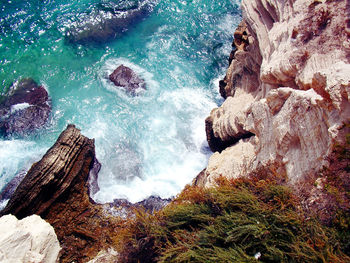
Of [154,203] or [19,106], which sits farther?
[19,106]

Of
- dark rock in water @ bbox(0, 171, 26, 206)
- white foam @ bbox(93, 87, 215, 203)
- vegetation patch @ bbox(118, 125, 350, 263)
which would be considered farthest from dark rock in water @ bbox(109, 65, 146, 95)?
vegetation patch @ bbox(118, 125, 350, 263)

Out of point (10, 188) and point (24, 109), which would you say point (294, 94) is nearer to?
point (10, 188)

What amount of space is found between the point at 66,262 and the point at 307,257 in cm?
627

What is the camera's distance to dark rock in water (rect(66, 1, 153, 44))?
14.7 m

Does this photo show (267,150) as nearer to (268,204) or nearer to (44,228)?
(268,204)

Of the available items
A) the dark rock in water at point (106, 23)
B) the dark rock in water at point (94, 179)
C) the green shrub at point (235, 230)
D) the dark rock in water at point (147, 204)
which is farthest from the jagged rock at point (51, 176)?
the dark rock in water at point (106, 23)

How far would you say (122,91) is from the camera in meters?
13.2

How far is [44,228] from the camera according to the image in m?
6.30

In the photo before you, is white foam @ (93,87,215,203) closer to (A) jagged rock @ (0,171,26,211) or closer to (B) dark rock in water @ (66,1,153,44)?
(A) jagged rock @ (0,171,26,211)

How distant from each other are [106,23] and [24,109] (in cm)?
690

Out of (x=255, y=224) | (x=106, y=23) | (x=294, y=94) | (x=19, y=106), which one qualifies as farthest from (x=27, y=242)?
(x=106, y=23)

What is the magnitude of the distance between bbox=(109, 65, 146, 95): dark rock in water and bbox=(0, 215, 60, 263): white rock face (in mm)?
8177

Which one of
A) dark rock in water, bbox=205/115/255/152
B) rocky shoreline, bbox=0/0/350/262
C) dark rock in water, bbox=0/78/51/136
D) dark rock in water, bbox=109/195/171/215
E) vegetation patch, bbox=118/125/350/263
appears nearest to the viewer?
vegetation patch, bbox=118/125/350/263

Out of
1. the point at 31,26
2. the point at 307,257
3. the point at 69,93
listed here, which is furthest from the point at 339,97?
the point at 31,26
